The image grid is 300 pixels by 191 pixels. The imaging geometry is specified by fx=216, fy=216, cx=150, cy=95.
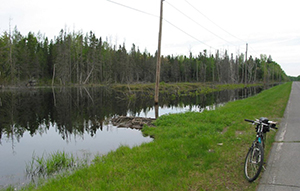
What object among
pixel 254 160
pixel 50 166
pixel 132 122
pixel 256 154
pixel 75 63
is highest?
pixel 75 63

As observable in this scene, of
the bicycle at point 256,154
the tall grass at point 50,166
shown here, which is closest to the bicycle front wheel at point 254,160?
the bicycle at point 256,154

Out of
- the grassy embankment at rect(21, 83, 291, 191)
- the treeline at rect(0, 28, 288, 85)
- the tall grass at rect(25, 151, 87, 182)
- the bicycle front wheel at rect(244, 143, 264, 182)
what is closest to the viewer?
the bicycle front wheel at rect(244, 143, 264, 182)

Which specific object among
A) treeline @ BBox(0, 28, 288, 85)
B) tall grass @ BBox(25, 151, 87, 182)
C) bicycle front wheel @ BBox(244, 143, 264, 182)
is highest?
treeline @ BBox(0, 28, 288, 85)

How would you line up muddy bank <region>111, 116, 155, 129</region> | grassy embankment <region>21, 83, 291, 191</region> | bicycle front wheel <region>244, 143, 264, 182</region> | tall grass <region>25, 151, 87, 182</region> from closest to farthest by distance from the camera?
bicycle front wheel <region>244, 143, 264, 182</region>
grassy embankment <region>21, 83, 291, 191</region>
tall grass <region>25, 151, 87, 182</region>
muddy bank <region>111, 116, 155, 129</region>

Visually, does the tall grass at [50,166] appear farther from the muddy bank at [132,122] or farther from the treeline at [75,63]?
the treeline at [75,63]

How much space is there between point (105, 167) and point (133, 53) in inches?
3289

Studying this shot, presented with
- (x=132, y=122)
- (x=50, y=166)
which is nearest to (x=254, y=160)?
(x=50, y=166)

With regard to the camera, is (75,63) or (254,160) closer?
(254,160)

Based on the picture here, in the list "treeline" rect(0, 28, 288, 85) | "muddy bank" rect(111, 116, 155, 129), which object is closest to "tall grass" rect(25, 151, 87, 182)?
"muddy bank" rect(111, 116, 155, 129)

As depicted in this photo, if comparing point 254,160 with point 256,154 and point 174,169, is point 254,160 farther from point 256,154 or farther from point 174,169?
point 174,169

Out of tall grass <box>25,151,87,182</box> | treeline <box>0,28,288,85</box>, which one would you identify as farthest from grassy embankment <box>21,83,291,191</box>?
treeline <box>0,28,288,85</box>

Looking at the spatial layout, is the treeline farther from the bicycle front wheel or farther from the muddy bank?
the bicycle front wheel

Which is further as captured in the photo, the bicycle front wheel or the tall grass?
the tall grass

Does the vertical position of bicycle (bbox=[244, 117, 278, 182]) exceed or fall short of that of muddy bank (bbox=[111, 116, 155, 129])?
it exceeds it
